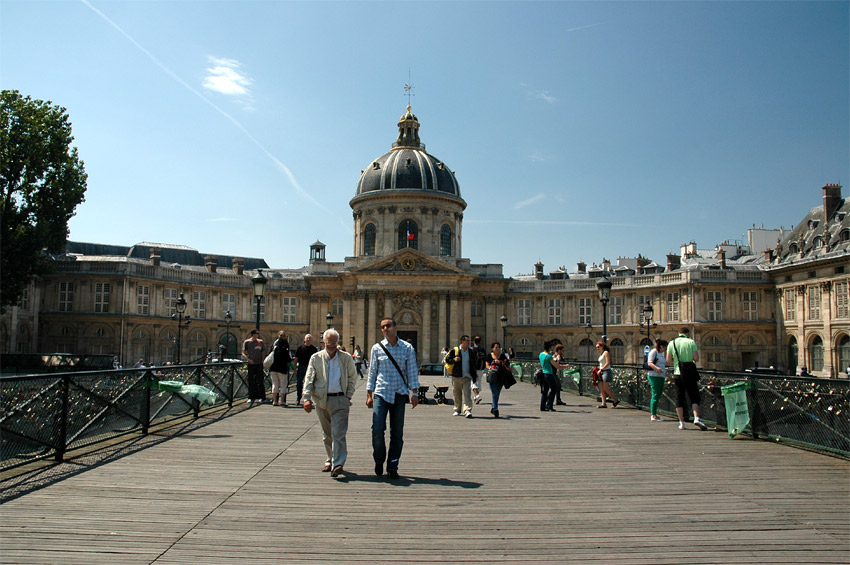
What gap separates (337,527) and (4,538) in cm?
305

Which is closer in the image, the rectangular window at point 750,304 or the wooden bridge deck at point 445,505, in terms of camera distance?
the wooden bridge deck at point 445,505

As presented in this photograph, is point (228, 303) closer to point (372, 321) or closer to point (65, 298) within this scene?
point (65, 298)

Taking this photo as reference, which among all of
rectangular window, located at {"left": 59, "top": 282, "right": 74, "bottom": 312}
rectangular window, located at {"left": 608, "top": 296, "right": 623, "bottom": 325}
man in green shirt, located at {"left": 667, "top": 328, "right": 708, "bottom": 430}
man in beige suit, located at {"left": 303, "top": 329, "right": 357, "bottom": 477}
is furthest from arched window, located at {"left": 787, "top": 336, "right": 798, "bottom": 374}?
rectangular window, located at {"left": 59, "top": 282, "right": 74, "bottom": 312}

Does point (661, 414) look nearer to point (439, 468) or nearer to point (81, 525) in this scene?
point (439, 468)

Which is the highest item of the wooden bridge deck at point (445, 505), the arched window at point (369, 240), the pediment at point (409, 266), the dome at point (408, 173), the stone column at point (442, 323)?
the dome at point (408, 173)

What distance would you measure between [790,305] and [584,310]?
17.1 meters

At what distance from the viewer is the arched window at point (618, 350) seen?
61844mm

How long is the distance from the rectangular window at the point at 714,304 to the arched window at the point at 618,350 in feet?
27.5

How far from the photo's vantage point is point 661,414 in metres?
18.0

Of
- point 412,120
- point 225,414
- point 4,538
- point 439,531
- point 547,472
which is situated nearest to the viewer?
point 4,538

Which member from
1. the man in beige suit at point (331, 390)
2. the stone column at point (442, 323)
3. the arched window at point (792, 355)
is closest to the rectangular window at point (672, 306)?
the arched window at point (792, 355)

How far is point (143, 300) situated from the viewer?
57719 mm

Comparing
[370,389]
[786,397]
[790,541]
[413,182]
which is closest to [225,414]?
[370,389]

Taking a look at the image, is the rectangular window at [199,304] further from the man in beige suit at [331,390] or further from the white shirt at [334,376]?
the white shirt at [334,376]
